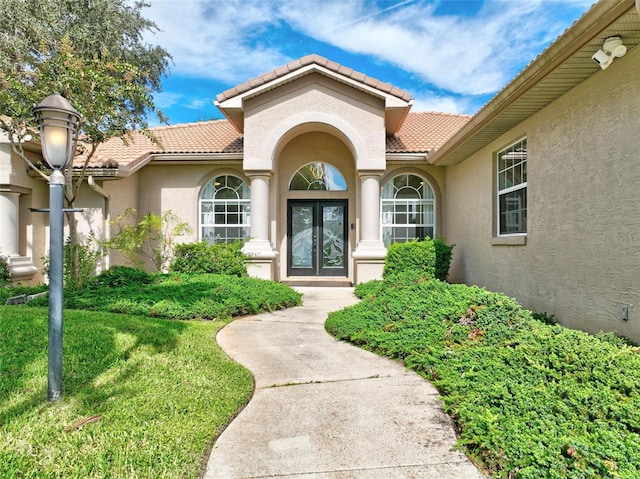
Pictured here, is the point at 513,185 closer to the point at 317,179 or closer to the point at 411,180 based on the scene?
the point at 411,180

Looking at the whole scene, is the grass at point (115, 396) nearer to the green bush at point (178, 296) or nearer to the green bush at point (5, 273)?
the green bush at point (178, 296)

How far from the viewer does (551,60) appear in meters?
5.54

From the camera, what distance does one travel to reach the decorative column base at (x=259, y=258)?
11555 mm

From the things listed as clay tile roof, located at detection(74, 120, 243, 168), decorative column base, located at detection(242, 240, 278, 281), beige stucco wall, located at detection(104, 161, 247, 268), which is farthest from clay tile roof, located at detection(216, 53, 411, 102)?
decorative column base, located at detection(242, 240, 278, 281)

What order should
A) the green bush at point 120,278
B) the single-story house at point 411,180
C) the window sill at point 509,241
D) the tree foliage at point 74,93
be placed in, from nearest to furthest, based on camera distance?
the single-story house at point 411,180, the window sill at point 509,241, the tree foliage at point 74,93, the green bush at point 120,278

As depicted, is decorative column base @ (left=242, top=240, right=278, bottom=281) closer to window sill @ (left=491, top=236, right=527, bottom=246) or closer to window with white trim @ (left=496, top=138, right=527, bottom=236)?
window sill @ (left=491, top=236, right=527, bottom=246)

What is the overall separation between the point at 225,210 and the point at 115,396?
10054 millimetres

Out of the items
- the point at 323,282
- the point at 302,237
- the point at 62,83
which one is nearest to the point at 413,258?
the point at 323,282

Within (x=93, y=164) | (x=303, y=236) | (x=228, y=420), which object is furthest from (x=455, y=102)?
(x=228, y=420)

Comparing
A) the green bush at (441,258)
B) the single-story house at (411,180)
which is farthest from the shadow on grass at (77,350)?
the green bush at (441,258)

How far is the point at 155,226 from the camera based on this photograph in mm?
11484

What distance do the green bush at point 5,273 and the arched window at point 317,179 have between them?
8218 millimetres

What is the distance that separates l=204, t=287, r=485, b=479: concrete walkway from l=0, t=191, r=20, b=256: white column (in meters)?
8.77

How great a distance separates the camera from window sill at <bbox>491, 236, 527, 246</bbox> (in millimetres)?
7825
